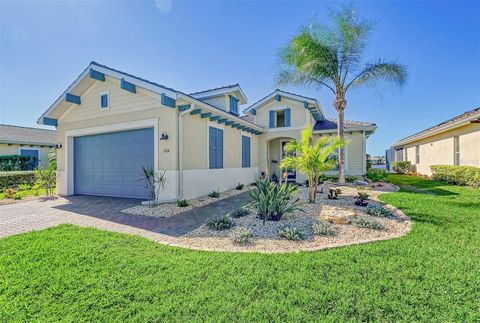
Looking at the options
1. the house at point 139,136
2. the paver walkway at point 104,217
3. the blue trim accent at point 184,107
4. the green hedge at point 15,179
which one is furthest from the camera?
the green hedge at point 15,179

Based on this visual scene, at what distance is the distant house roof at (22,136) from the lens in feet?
57.5

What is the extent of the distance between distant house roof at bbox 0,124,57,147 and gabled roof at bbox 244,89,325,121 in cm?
1864

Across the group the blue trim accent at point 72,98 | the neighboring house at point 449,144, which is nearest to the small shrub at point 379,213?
the neighboring house at point 449,144

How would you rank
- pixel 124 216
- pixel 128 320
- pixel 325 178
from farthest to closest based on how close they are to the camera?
pixel 325 178, pixel 124 216, pixel 128 320

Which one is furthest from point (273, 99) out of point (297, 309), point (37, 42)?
point (297, 309)

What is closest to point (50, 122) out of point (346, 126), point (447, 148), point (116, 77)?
point (116, 77)

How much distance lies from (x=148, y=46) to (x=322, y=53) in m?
9.17

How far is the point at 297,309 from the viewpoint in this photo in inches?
101

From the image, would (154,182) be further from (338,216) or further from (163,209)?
(338,216)

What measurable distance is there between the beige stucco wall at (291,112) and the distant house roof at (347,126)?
6.04 ft

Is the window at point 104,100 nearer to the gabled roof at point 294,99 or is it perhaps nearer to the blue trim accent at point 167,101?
the blue trim accent at point 167,101

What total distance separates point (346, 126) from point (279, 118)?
15.6 ft

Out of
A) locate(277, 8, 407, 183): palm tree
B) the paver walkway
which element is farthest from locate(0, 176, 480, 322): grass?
locate(277, 8, 407, 183): palm tree

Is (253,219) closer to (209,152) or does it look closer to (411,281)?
(411,281)
